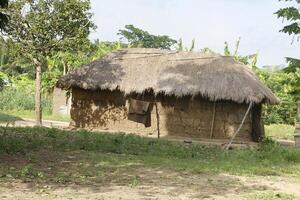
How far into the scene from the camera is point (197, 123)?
18031mm

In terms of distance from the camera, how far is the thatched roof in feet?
57.0

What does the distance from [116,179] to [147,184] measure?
2.08ft

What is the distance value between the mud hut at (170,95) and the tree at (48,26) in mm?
1356

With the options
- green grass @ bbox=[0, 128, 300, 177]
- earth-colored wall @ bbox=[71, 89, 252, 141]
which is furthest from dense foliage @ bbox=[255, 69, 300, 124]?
green grass @ bbox=[0, 128, 300, 177]

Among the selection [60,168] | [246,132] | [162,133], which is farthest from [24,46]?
[60,168]

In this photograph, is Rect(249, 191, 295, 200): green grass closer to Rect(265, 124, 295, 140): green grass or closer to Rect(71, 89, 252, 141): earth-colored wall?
Rect(71, 89, 252, 141): earth-colored wall

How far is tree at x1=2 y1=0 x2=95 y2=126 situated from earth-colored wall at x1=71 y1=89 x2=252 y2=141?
2.16m

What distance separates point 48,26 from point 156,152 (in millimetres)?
8543

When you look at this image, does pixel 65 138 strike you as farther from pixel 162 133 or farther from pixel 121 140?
pixel 162 133

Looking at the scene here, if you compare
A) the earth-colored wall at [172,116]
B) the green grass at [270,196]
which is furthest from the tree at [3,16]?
the earth-colored wall at [172,116]

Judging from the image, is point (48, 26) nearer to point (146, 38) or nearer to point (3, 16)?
point (3, 16)

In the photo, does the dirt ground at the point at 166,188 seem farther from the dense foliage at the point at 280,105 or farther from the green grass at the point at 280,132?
the dense foliage at the point at 280,105

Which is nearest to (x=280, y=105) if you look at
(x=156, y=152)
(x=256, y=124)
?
(x=256, y=124)

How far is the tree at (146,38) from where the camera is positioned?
4628 cm
